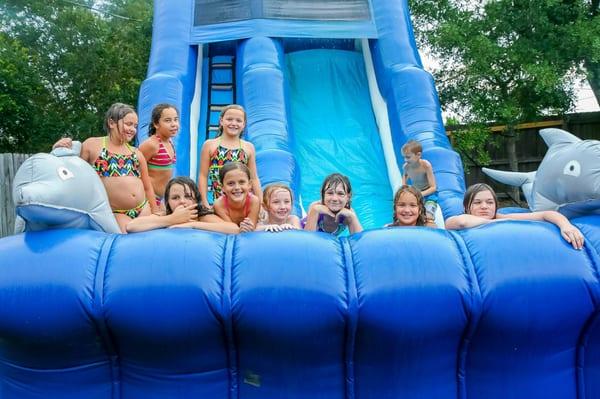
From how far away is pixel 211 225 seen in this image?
2258 mm

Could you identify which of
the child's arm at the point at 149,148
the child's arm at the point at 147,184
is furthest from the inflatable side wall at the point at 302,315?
the child's arm at the point at 149,148

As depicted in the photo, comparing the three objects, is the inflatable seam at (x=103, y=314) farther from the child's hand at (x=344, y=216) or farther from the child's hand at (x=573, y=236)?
the child's hand at (x=573, y=236)

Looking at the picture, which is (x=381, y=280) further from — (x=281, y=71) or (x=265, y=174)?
(x=281, y=71)

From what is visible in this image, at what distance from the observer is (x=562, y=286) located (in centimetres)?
201

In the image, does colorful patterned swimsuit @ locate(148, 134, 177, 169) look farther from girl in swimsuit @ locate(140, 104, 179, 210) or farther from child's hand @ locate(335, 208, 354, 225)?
child's hand @ locate(335, 208, 354, 225)

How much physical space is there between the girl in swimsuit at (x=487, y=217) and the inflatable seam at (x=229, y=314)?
3.04 feet

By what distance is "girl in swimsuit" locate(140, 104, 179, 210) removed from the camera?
3107mm

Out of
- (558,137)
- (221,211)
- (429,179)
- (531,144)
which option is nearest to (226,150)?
(221,211)

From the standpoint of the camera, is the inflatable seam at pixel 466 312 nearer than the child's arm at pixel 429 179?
Yes

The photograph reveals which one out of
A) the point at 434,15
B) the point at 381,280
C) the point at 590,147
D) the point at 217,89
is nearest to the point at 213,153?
the point at 381,280

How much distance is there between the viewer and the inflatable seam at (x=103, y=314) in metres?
1.96

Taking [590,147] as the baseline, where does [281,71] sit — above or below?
above

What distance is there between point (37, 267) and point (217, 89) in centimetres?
385

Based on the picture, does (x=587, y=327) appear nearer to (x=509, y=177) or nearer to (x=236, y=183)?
(x=509, y=177)
